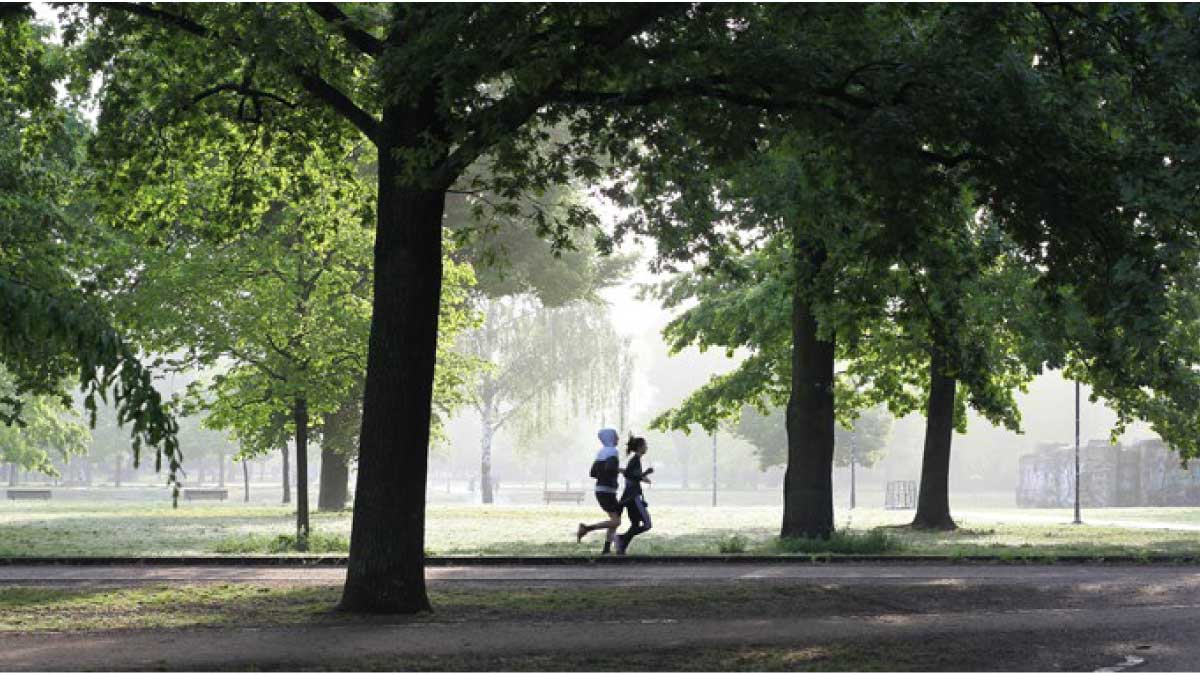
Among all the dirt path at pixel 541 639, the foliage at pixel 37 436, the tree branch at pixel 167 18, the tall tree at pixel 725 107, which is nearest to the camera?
the dirt path at pixel 541 639

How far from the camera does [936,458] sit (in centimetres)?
3019

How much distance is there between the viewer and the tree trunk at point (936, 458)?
29562 mm

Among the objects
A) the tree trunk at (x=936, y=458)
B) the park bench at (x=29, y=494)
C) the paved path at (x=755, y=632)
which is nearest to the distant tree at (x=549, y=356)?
the park bench at (x=29, y=494)

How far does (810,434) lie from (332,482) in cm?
2084

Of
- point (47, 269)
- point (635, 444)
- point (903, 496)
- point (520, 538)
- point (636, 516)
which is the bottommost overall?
point (903, 496)

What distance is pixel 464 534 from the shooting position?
86.1 feet

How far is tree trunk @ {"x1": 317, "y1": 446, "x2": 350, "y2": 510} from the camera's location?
38.8m

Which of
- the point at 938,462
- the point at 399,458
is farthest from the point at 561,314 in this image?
the point at 399,458

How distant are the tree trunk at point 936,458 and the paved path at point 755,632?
571 inches

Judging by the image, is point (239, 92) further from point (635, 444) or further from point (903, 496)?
point (903, 496)

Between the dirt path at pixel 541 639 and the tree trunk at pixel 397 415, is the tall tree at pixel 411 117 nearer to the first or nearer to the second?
the tree trunk at pixel 397 415

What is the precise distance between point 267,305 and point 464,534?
7.32m

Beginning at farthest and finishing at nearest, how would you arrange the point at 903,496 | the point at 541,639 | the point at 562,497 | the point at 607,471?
the point at 903,496 < the point at 562,497 < the point at 607,471 < the point at 541,639

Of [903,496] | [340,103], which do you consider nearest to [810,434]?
[340,103]
